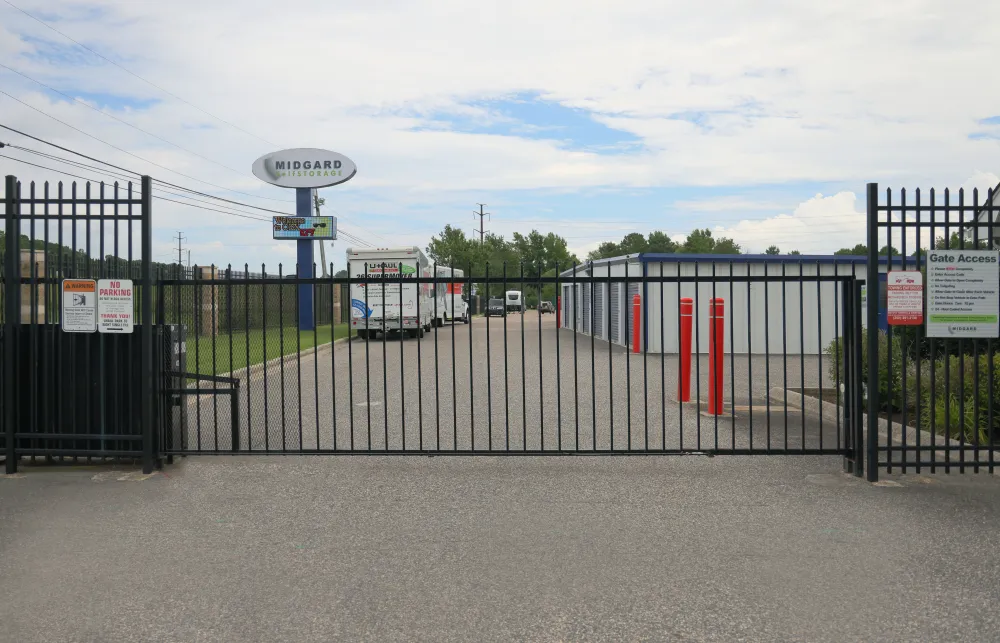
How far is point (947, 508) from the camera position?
22.2ft

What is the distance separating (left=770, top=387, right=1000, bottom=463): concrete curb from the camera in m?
8.56

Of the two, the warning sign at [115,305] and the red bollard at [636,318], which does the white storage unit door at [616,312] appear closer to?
the red bollard at [636,318]

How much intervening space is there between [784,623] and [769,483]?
3335mm

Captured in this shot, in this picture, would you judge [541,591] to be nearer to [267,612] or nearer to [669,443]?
[267,612]

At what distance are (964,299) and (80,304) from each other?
8288 millimetres

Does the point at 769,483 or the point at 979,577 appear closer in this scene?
the point at 979,577

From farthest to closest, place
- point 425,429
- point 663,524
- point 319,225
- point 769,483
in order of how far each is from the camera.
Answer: point 319,225, point 425,429, point 769,483, point 663,524

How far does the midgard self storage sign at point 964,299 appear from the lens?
773cm

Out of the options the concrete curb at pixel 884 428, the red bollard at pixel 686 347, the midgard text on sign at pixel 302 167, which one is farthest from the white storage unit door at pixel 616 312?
the red bollard at pixel 686 347

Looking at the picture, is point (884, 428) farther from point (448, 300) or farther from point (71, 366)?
point (448, 300)

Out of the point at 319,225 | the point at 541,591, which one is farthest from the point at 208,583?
the point at 319,225

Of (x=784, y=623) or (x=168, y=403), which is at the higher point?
(x=168, y=403)

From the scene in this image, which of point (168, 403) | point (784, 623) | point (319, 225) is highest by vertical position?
point (319, 225)

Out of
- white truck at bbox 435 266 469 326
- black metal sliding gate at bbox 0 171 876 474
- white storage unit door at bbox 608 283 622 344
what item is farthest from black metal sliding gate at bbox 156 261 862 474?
white truck at bbox 435 266 469 326
